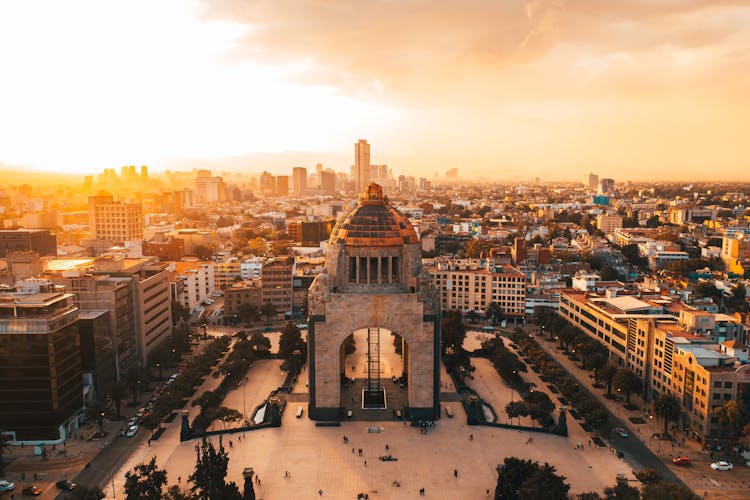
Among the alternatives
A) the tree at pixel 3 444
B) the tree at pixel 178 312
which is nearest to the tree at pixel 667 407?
the tree at pixel 3 444

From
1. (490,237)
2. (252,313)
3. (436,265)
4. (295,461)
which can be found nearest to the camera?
A: (295,461)

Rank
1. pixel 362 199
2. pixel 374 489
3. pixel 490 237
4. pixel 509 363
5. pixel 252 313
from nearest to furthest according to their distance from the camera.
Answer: pixel 374 489, pixel 362 199, pixel 509 363, pixel 252 313, pixel 490 237

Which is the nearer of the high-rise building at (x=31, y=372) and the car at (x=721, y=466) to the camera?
the car at (x=721, y=466)

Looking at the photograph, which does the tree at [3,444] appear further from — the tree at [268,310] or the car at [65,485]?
the tree at [268,310]

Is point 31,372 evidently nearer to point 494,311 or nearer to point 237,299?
point 237,299

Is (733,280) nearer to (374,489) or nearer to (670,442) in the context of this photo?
(670,442)

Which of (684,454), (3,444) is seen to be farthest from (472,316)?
(3,444)

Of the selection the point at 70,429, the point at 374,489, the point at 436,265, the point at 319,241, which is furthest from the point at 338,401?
the point at 319,241

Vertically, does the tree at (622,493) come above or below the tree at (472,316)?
above
